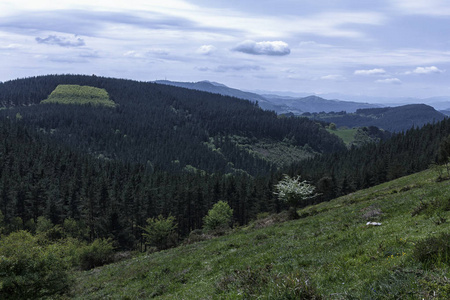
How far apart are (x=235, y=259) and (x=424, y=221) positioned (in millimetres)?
12648

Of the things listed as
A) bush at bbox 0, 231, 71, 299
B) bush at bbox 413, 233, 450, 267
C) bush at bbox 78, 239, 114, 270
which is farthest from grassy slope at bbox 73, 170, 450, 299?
bush at bbox 78, 239, 114, 270

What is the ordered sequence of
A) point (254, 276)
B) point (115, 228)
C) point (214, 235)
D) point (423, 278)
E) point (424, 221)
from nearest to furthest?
point (423, 278) < point (254, 276) < point (424, 221) < point (214, 235) < point (115, 228)

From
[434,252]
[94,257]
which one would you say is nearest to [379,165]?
[94,257]

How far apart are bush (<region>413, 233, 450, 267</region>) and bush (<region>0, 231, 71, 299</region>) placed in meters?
21.9

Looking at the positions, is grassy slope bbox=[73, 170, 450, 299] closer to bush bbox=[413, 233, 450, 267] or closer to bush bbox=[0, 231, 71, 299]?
bush bbox=[413, 233, 450, 267]

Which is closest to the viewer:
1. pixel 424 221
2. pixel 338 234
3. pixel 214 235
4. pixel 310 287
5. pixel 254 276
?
pixel 310 287

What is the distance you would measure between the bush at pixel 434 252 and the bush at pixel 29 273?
21.9m

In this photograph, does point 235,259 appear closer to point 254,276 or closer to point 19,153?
point 254,276

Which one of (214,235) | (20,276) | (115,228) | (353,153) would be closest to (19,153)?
(115,228)

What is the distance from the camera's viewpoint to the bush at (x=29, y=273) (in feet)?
60.6

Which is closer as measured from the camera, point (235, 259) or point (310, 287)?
point (310, 287)

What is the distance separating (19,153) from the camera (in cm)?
15150

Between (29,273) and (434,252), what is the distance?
22.8 metres

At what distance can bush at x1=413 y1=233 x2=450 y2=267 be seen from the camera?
9656 millimetres
